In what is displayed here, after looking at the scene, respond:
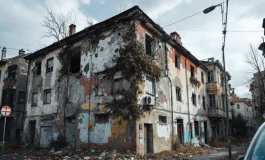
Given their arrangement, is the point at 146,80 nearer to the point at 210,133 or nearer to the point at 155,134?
the point at 155,134

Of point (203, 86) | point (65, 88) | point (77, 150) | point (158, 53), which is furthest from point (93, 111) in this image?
point (203, 86)

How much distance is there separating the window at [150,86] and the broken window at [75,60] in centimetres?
621

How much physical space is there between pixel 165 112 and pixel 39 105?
11252mm

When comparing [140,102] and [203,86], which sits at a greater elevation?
[203,86]

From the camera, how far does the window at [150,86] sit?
46.3 feet

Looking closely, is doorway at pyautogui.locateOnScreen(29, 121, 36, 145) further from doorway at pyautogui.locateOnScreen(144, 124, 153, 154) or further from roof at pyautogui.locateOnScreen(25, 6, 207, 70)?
doorway at pyautogui.locateOnScreen(144, 124, 153, 154)

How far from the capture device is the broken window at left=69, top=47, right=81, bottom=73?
1738 centimetres

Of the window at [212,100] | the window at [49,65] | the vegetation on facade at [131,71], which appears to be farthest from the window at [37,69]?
the window at [212,100]

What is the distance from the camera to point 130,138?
40.2 ft

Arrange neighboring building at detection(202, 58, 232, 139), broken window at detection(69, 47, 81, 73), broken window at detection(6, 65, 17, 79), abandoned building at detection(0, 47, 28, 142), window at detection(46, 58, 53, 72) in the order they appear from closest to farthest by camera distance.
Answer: broken window at detection(69, 47, 81, 73), window at detection(46, 58, 53, 72), abandoned building at detection(0, 47, 28, 142), neighboring building at detection(202, 58, 232, 139), broken window at detection(6, 65, 17, 79)

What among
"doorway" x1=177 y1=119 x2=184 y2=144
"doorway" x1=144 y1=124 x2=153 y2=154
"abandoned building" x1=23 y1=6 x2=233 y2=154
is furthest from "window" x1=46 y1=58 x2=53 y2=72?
"doorway" x1=177 y1=119 x2=184 y2=144

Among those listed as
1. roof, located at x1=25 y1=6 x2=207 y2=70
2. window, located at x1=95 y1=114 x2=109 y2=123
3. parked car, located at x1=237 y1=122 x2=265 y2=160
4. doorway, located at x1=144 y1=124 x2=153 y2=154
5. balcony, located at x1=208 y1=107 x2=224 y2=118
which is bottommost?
doorway, located at x1=144 y1=124 x2=153 y2=154

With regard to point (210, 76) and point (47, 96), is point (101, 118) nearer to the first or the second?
point (47, 96)

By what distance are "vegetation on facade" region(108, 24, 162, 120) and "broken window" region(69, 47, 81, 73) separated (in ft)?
15.3
